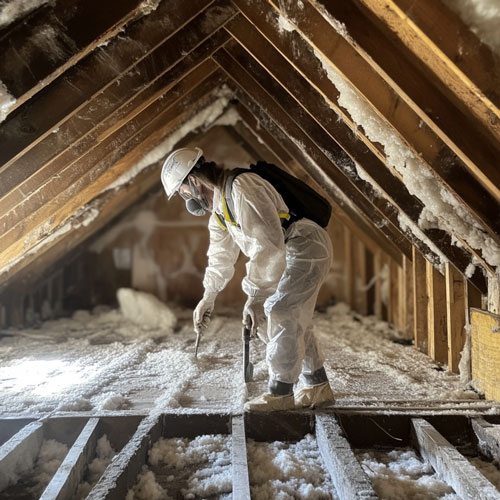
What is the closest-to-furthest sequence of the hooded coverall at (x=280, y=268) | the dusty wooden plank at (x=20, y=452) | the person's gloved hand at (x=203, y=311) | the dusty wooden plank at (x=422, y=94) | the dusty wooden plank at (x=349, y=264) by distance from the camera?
the dusty wooden plank at (x=422, y=94) < the dusty wooden plank at (x=20, y=452) < the hooded coverall at (x=280, y=268) < the person's gloved hand at (x=203, y=311) < the dusty wooden plank at (x=349, y=264)

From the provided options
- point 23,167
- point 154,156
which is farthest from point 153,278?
point 23,167

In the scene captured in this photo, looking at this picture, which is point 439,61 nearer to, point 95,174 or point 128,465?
point 128,465

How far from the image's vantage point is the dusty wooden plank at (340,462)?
4.43ft

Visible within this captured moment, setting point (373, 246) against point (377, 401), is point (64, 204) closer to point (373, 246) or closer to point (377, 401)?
point (377, 401)

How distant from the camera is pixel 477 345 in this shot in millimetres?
2391

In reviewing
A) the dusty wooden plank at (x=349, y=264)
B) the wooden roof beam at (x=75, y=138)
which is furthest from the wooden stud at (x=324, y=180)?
the dusty wooden plank at (x=349, y=264)

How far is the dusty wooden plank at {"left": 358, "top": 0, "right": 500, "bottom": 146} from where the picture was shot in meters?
1.12

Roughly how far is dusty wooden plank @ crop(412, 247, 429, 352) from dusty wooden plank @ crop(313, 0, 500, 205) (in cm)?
183

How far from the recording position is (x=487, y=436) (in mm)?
1764

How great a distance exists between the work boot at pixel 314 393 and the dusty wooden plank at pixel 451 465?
383 mm

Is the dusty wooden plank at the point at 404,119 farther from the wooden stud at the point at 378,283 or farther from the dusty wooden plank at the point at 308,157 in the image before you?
the wooden stud at the point at 378,283

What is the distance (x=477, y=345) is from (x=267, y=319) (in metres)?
1.14

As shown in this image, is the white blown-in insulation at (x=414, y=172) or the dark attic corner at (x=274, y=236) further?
the white blown-in insulation at (x=414, y=172)

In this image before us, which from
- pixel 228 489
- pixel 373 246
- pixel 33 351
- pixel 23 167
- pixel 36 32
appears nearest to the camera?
pixel 36 32
